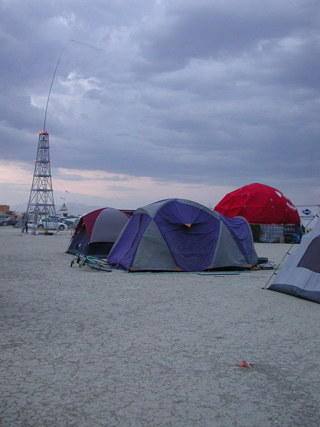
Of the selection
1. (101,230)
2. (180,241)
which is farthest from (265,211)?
(180,241)

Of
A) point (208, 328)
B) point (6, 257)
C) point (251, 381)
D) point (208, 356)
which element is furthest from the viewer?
point (6, 257)

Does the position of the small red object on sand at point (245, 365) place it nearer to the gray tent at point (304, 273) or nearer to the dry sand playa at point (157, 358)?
the dry sand playa at point (157, 358)

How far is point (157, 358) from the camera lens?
475 cm

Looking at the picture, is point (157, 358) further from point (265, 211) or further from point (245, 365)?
point (265, 211)

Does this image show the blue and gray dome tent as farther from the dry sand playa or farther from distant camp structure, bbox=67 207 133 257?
the dry sand playa

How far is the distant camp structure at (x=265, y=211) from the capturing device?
3262cm

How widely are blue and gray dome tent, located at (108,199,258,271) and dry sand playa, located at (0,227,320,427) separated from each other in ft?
11.4

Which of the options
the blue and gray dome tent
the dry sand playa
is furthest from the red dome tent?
the dry sand playa

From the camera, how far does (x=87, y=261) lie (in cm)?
1285

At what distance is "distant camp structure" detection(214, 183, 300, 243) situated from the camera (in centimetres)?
3262

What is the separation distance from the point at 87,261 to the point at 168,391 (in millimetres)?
9319

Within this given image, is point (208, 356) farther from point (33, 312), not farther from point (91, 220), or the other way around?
point (91, 220)

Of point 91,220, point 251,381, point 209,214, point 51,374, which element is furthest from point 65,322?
point 91,220

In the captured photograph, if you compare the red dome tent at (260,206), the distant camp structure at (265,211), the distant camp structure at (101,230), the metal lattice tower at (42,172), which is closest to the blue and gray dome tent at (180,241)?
the distant camp structure at (101,230)
